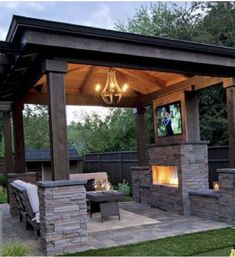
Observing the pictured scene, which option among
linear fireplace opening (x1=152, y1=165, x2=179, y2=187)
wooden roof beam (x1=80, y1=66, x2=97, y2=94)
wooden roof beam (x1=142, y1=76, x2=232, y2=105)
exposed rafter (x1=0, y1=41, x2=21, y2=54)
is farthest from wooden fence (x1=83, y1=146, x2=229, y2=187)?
exposed rafter (x1=0, y1=41, x2=21, y2=54)

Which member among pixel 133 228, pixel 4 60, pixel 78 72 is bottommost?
pixel 133 228

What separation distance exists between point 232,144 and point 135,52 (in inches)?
108

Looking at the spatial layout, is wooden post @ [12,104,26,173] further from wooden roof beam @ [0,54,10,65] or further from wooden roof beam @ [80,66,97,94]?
wooden roof beam @ [0,54,10,65]

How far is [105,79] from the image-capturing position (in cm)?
909

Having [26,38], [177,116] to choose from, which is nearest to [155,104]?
[177,116]

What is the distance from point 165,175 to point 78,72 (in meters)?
3.34

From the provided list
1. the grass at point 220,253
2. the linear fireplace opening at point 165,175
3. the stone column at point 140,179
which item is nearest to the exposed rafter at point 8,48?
the grass at point 220,253

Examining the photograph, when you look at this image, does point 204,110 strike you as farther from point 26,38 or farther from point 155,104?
point 26,38

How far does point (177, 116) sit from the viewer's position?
8.53 meters

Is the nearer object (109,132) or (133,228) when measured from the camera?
(133,228)

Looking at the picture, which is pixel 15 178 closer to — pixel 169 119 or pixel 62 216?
pixel 62 216

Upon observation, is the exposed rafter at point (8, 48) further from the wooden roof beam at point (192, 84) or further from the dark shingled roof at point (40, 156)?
the dark shingled roof at point (40, 156)

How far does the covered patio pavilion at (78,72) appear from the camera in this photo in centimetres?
501

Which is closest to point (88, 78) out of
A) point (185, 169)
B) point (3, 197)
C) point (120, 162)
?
point (185, 169)
